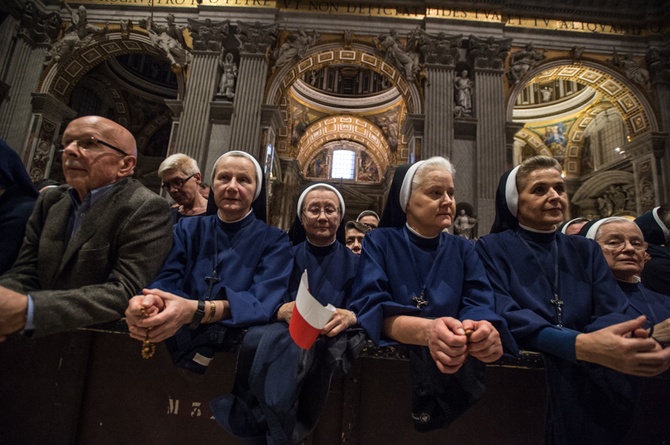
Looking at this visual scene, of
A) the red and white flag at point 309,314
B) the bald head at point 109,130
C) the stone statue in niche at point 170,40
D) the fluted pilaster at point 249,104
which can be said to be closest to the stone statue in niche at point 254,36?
the fluted pilaster at point 249,104

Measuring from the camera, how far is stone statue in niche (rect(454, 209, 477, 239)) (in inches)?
331

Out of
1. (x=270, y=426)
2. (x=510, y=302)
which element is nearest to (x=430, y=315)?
Result: (x=510, y=302)

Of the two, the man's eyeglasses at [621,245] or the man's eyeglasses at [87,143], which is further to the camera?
the man's eyeglasses at [621,245]

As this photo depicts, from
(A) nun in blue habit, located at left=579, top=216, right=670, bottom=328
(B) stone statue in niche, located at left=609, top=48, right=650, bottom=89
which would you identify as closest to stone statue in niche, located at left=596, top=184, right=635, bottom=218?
(B) stone statue in niche, located at left=609, top=48, right=650, bottom=89

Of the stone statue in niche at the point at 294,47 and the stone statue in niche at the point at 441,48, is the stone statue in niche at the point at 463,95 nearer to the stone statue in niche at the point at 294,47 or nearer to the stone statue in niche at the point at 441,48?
the stone statue in niche at the point at 441,48

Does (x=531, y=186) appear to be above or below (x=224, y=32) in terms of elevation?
below

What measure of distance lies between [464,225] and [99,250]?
789 centimetres

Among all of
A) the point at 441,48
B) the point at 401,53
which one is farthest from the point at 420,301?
the point at 441,48

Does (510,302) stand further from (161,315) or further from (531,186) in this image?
(161,315)

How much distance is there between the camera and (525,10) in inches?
412

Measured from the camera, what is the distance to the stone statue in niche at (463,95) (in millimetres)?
9656

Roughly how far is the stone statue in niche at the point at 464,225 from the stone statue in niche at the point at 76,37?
1066 cm

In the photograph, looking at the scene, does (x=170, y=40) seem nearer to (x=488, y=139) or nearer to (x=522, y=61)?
(x=488, y=139)

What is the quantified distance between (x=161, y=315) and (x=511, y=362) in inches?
53.7
